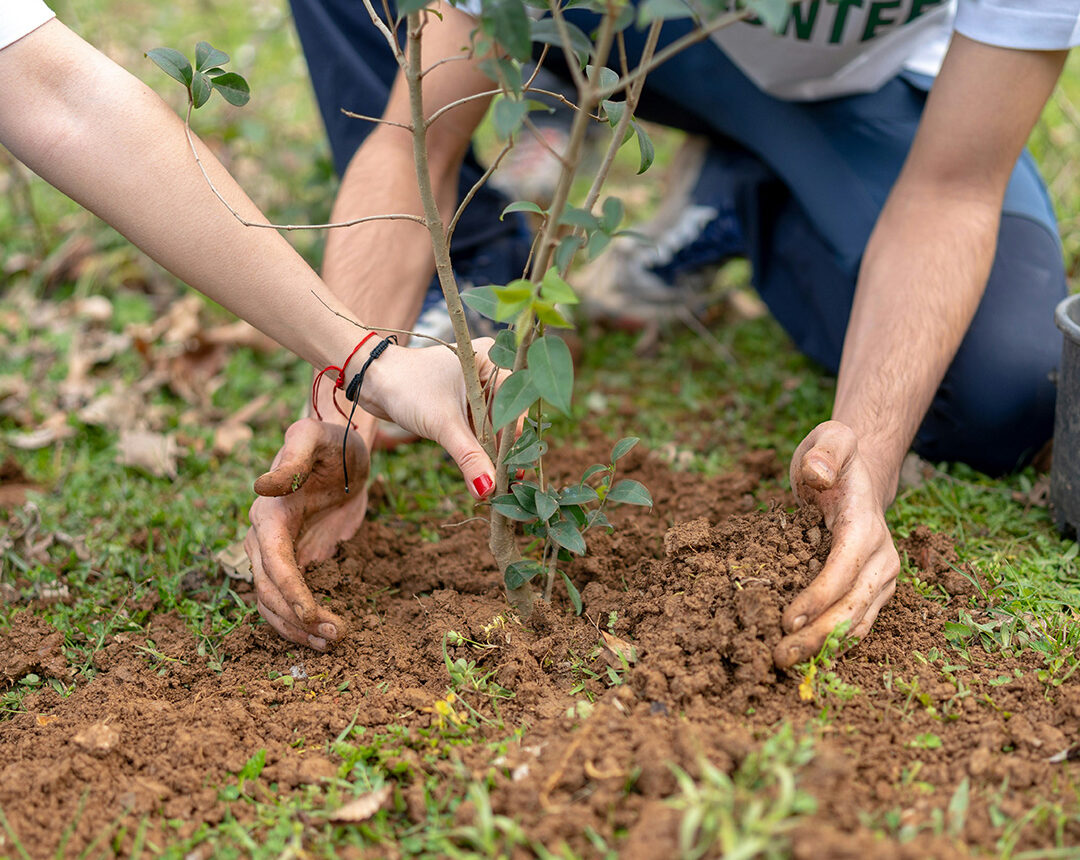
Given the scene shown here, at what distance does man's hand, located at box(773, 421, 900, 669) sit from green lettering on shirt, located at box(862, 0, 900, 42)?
1.36 m

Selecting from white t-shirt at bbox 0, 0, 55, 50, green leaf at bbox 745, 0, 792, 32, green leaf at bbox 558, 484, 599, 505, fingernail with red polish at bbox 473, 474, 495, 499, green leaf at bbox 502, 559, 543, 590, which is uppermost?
green leaf at bbox 745, 0, 792, 32

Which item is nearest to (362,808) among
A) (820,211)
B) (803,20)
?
(820,211)

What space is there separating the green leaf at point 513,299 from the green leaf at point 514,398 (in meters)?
0.11

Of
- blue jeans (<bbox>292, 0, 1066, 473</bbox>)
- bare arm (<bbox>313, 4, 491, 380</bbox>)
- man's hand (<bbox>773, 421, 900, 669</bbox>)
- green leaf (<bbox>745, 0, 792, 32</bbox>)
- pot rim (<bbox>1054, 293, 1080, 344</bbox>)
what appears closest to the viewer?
green leaf (<bbox>745, 0, 792, 32</bbox>)

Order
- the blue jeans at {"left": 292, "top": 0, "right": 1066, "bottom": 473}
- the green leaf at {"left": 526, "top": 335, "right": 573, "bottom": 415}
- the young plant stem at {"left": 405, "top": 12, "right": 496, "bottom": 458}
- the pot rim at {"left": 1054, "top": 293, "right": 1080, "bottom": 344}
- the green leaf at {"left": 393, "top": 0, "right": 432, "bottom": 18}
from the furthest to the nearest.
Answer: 1. the blue jeans at {"left": 292, "top": 0, "right": 1066, "bottom": 473}
2. the pot rim at {"left": 1054, "top": 293, "right": 1080, "bottom": 344}
3. the young plant stem at {"left": 405, "top": 12, "right": 496, "bottom": 458}
4. the green leaf at {"left": 526, "top": 335, "right": 573, "bottom": 415}
5. the green leaf at {"left": 393, "top": 0, "right": 432, "bottom": 18}

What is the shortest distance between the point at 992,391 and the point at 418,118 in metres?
1.70

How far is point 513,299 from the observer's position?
4.22ft

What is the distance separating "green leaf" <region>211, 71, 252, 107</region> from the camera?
1583 millimetres

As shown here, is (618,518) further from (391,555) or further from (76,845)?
(76,845)

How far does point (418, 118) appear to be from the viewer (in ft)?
4.64

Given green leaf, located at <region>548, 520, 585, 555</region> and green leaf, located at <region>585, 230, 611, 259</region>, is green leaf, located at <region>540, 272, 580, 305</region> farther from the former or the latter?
green leaf, located at <region>548, 520, 585, 555</region>

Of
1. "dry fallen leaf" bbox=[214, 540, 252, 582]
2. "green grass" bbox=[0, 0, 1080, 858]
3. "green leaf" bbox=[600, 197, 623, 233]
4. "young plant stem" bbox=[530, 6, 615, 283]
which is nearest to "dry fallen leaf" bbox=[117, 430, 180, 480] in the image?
"green grass" bbox=[0, 0, 1080, 858]

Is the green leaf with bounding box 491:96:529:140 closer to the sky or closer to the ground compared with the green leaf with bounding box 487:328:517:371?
closer to the sky

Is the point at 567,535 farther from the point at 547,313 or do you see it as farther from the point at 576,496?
the point at 547,313
